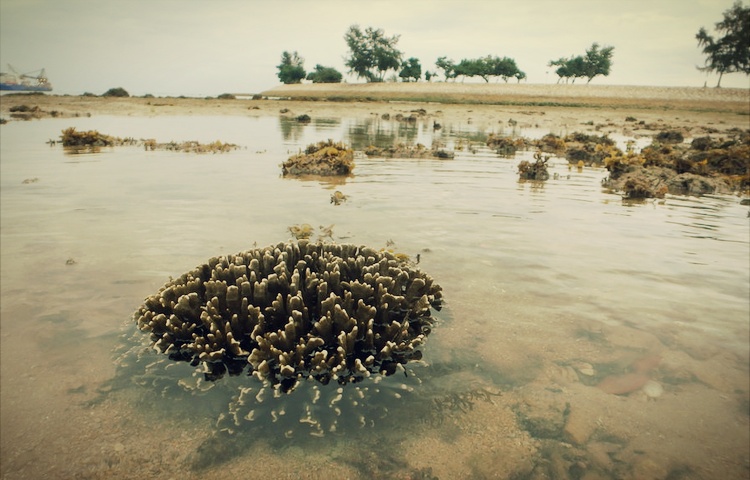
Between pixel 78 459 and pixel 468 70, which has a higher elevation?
pixel 468 70

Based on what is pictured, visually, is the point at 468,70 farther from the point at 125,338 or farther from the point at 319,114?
the point at 125,338

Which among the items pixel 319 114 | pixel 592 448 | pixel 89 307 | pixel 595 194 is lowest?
pixel 592 448

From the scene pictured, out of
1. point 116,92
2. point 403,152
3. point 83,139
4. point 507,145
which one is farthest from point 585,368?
point 116,92

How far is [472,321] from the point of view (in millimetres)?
4480

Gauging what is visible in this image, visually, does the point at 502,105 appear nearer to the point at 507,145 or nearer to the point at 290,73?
the point at 507,145

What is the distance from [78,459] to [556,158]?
20786 mm

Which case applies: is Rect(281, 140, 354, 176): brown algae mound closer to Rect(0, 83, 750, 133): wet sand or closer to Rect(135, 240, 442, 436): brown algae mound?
Rect(135, 240, 442, 436): brown algae mound

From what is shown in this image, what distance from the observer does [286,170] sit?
42.6 feet

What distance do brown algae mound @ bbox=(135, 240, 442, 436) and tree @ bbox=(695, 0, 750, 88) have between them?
101047 mm

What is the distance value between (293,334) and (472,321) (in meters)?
2.01

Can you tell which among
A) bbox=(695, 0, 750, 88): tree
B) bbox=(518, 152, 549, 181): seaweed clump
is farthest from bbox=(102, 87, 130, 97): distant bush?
bbox=(695, 0, 750, 88): tree

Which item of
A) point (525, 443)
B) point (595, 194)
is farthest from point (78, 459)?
point (595, 194)

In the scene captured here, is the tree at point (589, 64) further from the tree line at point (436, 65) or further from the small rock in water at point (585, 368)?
the small rock in water at point (585, 368)

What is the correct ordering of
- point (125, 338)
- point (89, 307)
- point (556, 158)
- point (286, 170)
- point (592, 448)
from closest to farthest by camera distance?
point (592, 448)
point (125, 338)
point (89, 307)
point (286, 170)
point (556, 158)
